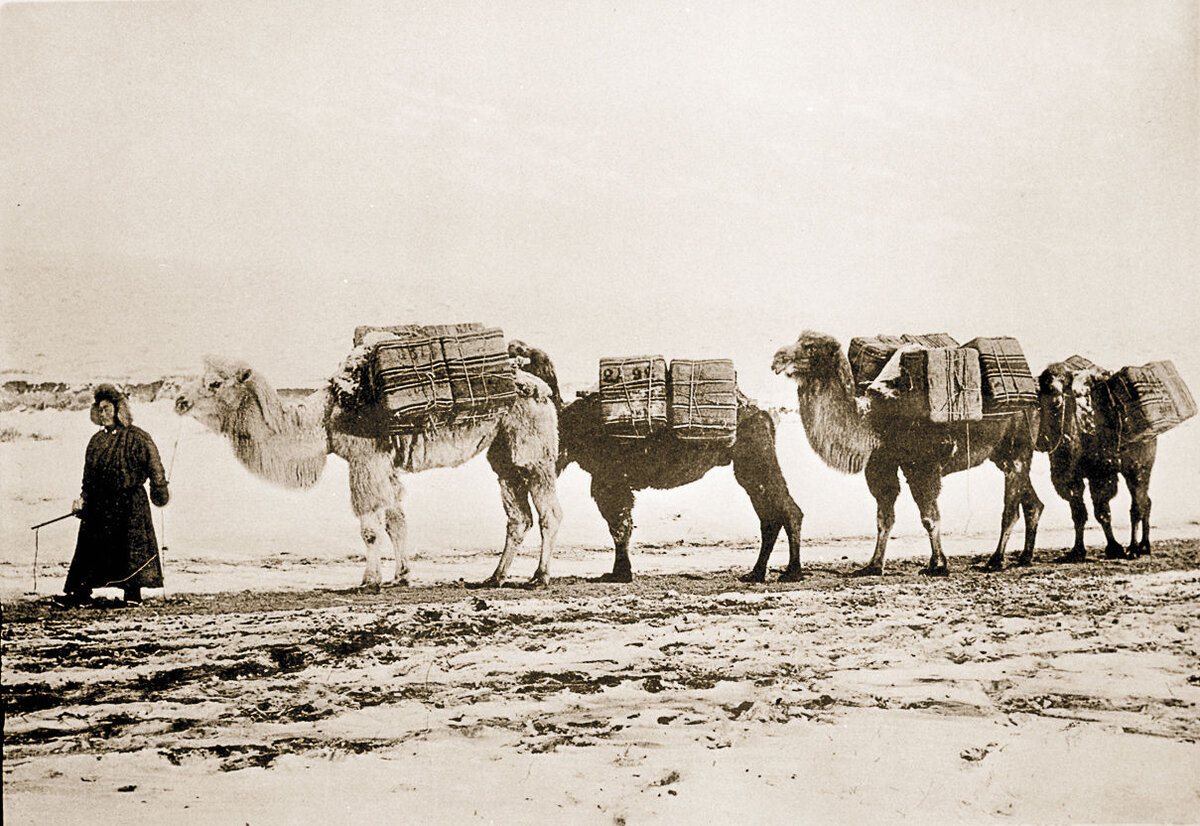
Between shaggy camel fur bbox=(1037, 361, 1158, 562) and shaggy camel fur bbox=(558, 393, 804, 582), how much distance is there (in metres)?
1.21

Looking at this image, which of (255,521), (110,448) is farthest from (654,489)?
(110,448)

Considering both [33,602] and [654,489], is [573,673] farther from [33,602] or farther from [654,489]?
[33,602]

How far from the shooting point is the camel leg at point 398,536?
3918 millimetres

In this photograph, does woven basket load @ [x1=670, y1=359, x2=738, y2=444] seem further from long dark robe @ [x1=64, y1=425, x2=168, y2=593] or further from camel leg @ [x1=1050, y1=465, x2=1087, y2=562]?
long dark robe @ [x1=64, y1=425, x2=168, y2=593]

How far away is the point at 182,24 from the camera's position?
4113mm

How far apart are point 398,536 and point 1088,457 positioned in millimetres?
2965

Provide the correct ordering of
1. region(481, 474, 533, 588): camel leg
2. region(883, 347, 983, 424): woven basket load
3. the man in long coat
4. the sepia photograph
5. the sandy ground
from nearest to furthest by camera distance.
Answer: the sandy ground
the sepia photograph
the man in long coat
region(481, 474, 533, 588): camel leg
region(883, 347, 983, 424): woven basket load

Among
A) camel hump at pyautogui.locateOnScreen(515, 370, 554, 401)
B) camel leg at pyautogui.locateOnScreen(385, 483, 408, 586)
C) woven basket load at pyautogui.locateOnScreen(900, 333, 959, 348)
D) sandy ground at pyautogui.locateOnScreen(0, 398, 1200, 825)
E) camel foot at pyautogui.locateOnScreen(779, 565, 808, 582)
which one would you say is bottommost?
sandy ground at pyautogui.locateOnScreen(0, 398, 1200, 825)

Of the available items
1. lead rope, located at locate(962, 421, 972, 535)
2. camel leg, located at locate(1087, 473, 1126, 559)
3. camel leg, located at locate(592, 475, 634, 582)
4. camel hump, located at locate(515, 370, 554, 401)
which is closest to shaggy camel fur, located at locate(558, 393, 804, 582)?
camel leg, located at locate(592, 475, 634, 582)

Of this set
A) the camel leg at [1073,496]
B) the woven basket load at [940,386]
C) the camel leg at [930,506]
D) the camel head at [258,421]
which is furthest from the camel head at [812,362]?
the camel head at [258,421]

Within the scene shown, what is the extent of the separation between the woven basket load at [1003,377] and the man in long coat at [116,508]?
3.39 meters

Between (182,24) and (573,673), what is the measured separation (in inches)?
123

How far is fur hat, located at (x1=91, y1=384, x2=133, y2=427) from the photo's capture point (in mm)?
3867

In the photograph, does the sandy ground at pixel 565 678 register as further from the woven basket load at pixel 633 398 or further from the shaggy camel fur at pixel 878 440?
the woven basket load at pixel 633 398
